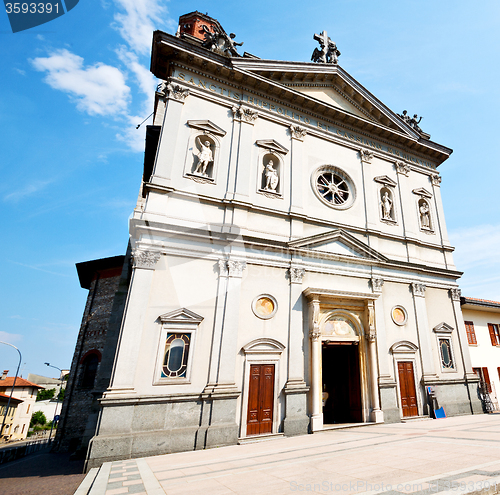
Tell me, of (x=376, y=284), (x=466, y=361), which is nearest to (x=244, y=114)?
(x=376, y=284)

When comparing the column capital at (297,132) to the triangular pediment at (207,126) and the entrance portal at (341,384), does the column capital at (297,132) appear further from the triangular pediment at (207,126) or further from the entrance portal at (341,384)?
the entrance portal at (341,384)

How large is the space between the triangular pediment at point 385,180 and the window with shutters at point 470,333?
33.4ft

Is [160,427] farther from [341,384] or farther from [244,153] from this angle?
[244,153]

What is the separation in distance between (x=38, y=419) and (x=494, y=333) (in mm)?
63768

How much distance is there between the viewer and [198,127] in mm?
12891

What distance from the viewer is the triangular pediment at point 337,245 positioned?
13.1 meters

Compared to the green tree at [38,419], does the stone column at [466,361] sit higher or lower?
higher

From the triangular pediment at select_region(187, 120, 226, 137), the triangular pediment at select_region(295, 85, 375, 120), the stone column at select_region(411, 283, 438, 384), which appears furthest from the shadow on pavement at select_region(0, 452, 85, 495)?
the triangular pediment at select_region(295, 85, 375, 120)

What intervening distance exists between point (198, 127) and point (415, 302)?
42.9 ft

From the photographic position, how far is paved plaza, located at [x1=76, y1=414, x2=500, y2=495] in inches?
199

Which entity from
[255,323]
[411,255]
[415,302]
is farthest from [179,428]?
[411,255]

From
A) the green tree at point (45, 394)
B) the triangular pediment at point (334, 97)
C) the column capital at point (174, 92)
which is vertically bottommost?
the green tree at point (45, 394)

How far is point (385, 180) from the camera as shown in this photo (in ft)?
55.3

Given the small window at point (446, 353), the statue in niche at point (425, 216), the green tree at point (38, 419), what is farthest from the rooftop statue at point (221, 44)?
the green tree at point (38, 419)
